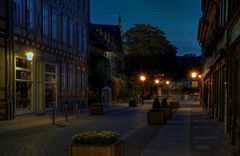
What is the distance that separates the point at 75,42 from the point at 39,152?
32728mm

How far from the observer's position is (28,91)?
106ft

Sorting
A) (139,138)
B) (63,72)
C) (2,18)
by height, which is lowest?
(139,138)

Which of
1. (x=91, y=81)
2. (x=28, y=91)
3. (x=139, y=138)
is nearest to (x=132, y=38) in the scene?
(x=91, y=81)

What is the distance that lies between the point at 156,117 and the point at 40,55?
12.7 metres

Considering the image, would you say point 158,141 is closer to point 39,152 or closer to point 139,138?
point 139,138

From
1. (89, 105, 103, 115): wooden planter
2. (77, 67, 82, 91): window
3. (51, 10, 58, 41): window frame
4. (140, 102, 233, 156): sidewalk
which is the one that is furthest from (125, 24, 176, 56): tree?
(140, 102, 233, 156): sidewalk

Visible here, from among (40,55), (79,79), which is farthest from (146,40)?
(40,55)

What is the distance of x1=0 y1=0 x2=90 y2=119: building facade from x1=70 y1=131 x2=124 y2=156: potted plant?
19.8m

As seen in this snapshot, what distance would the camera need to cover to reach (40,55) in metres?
33.9

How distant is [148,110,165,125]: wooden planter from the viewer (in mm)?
24016

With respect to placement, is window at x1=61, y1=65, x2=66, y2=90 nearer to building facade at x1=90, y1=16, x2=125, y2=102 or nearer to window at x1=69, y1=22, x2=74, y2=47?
window at x1=69, y1=22, x2=74, y2=47

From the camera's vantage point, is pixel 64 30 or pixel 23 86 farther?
pixel 64 30

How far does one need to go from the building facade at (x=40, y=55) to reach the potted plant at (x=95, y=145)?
1975 centimetres

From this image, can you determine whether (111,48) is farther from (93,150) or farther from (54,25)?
(93,150)
